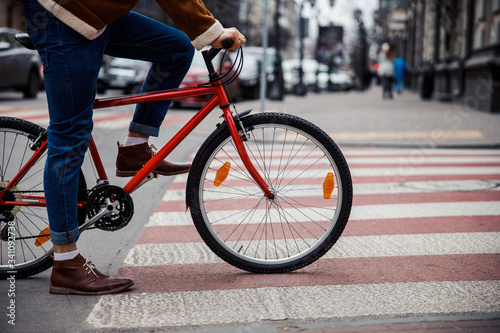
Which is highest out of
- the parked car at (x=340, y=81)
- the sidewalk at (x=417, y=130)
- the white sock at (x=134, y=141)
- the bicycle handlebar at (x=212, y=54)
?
the bicycle handlebar at (x=212, y=54)

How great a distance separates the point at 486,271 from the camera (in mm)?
3330

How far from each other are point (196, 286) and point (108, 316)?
54cm

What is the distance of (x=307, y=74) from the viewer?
42.7m

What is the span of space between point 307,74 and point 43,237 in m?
40.4

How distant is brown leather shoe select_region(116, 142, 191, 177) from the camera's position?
3.31m

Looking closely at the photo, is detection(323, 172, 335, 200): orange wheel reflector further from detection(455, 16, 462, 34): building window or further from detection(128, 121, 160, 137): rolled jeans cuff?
detection(455, 16, 462, 34): building window

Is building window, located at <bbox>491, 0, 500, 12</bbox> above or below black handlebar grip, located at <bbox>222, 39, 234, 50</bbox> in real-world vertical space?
above

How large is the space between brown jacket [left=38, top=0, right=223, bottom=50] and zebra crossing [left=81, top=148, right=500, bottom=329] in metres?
1.18

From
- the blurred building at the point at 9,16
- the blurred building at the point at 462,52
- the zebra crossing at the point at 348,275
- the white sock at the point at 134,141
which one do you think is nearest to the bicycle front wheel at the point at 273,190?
the zebra crossing at the point at 348,275

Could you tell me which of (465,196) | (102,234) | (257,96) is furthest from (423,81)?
(102,234)

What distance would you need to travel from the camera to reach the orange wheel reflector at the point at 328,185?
3260 mm

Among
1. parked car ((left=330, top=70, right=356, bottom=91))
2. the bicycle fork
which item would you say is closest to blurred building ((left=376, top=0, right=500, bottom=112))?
the bicycle fork

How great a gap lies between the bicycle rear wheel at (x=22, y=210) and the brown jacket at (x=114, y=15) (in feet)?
2.33

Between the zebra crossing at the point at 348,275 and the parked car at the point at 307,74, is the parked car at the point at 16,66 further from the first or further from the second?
the parked car at the point at 307,74
